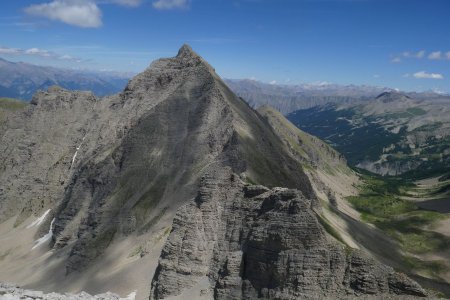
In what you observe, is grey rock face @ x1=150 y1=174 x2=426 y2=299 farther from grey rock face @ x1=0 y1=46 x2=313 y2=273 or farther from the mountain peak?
the mountain peak

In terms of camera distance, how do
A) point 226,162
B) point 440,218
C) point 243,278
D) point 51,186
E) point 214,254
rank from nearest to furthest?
point 243,278 → point 214,254 → point 226,162 → point 51,186 → point 440,218

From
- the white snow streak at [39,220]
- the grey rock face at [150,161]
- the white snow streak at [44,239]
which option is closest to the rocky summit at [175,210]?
the grey rock face at [150,161]

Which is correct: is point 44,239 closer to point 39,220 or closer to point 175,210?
point 39,220

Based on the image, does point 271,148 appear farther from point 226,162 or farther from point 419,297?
point 419,297

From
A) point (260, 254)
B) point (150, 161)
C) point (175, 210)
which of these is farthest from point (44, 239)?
point (260, 254)

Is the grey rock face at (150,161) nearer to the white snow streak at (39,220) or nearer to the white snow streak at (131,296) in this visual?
the white snow streak at (39,220)

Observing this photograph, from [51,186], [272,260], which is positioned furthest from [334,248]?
[51,186]
